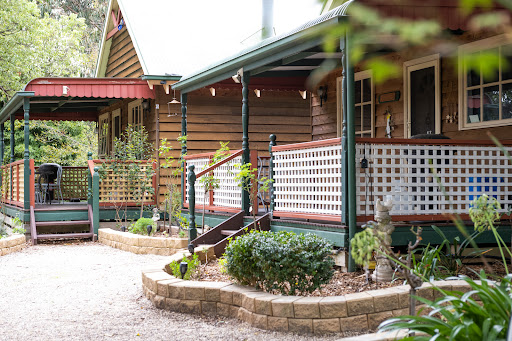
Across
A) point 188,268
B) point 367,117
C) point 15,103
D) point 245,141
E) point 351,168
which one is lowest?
point 188,268

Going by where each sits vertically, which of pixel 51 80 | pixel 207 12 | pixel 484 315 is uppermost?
pixel 207 12

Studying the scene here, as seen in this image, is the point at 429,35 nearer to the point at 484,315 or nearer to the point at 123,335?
the point at 484,315

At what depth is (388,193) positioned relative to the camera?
6.92m

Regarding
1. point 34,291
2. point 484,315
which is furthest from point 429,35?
point 34,291

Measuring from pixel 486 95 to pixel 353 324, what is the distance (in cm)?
479

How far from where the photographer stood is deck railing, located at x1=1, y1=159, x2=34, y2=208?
13.0m

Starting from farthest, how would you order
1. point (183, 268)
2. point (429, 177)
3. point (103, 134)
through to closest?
1. point (103, 134)
2. point (429, 177)
3. point (183, 268)

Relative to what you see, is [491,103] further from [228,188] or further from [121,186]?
[121,186]

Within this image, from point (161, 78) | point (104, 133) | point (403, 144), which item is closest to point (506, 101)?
point (403, 144)

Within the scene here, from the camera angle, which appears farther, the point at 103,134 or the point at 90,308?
the point at 103,134

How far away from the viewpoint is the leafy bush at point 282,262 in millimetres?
5656

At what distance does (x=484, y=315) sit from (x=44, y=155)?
2303cm

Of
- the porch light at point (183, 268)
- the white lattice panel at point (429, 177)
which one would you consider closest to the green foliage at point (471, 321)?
the white lattice panel at point (429, 177)

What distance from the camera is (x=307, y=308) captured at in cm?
512
